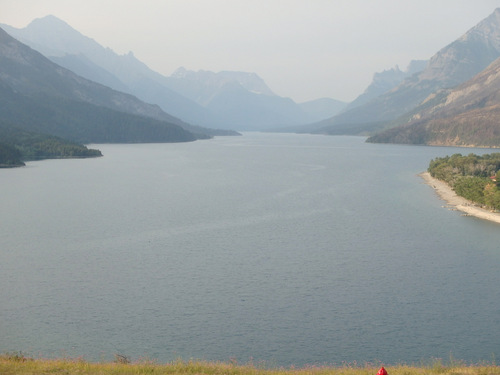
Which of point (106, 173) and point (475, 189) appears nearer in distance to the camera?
point (475, 189)

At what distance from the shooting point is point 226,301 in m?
55.1

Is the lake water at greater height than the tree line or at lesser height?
lesser

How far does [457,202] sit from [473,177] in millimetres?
18518

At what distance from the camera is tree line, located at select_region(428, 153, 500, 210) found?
114 m

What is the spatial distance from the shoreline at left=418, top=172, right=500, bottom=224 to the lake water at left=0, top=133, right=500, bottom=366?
3797 millimetres

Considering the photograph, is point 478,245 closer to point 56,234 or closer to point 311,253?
point 311,253

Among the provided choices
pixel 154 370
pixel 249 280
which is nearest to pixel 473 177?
pixel 249 280

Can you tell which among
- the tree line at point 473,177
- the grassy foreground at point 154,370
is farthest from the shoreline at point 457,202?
the grassy foreground at point 154,370

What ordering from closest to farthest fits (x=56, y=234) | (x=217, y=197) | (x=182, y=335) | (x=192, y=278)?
(x=182, y=335), (x=192, y=278), (x=56, y=234), (x=217, y=197)

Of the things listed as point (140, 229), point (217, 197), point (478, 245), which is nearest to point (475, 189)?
point (478, 245)

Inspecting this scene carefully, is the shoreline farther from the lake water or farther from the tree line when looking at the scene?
the lake water

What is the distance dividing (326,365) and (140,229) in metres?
57.9

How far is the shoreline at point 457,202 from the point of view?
107 metres

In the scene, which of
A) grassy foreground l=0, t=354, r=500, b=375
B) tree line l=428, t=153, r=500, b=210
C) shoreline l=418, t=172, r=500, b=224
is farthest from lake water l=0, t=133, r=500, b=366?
tree line l=428, t=153, r=500, b=210
